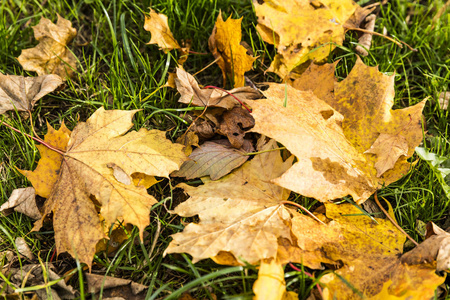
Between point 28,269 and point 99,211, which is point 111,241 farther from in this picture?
point 28,269

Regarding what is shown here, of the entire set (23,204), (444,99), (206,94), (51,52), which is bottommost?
(23,204)

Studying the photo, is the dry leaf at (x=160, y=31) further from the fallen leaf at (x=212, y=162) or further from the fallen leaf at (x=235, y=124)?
the fallen leaf at (x=212, y=162)

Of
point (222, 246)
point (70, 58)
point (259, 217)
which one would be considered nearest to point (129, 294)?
point (222, 246)

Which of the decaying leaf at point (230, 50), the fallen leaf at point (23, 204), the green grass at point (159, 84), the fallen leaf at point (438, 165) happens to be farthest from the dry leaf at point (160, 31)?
the fallen leaf at point (438, 165)

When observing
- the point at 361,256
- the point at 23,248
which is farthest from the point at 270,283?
the point at 23,248

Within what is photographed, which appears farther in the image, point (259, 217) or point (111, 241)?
point (111, 241)

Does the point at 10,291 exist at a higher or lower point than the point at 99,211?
lower

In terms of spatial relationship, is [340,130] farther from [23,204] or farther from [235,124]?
[23,204]
